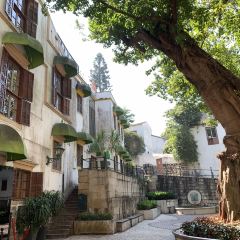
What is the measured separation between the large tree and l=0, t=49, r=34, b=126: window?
9.43 ft

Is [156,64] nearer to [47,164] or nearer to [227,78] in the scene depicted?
[227,78]

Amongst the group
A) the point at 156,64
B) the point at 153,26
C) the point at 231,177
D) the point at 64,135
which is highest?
the point at 156,64

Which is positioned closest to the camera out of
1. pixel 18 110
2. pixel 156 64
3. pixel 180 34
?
pixel 180 34

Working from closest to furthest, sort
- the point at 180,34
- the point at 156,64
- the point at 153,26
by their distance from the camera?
the point at 180,34 < the point at 153,26 < the point at 156,64

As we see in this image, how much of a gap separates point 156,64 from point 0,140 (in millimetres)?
9473

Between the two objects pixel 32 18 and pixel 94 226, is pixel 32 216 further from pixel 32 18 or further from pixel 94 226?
pixel 32 18

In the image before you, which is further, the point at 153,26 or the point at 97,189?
the point at 97,189

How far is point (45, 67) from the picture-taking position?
14.8 metres

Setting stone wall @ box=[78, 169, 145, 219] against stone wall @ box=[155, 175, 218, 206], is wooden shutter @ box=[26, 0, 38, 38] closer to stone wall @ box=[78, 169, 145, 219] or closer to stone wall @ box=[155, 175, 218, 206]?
stone wall @ box=[78, 169, 145, 219]

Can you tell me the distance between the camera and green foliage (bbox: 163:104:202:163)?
3656 centimetres

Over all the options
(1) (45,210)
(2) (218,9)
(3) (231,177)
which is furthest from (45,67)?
(3) (231,177)

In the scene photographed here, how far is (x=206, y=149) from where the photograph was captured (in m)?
37.7

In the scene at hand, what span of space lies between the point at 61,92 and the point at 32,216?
8.20 m

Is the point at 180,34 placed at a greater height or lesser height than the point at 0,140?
greater
